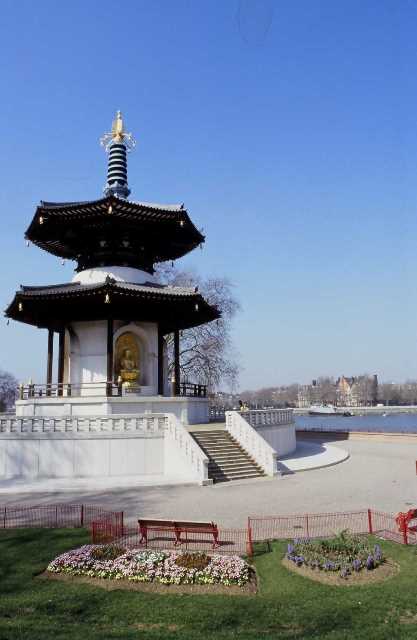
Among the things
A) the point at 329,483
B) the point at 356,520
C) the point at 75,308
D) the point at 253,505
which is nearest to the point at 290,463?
the point at 329,483

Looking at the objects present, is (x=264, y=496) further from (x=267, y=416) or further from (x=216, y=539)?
(x=267, y=416)

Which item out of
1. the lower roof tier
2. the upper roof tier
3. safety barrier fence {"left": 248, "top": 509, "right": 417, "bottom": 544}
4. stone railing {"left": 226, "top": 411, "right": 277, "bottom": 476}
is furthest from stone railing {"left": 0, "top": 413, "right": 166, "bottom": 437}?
the upper roof tier

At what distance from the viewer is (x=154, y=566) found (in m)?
9.70

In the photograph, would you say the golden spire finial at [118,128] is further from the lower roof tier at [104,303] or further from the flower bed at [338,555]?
the flower bed at [338,555]

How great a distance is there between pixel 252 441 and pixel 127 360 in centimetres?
902

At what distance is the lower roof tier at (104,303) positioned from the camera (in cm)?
2522

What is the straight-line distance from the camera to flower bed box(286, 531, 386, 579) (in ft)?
31.2

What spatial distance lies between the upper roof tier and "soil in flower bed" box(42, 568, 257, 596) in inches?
794

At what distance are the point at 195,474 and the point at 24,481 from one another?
286 inches

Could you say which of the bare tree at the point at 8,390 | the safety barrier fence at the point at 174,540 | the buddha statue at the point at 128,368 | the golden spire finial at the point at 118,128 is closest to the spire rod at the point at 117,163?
the golden spire finial at the point at 118,128

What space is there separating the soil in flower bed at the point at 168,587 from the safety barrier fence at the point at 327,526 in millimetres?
2243

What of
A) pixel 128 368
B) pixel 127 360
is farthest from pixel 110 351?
pixel 128 368

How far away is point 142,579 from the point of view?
9.41 metres

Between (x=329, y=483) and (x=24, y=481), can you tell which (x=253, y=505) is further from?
(x=24, y=481)
